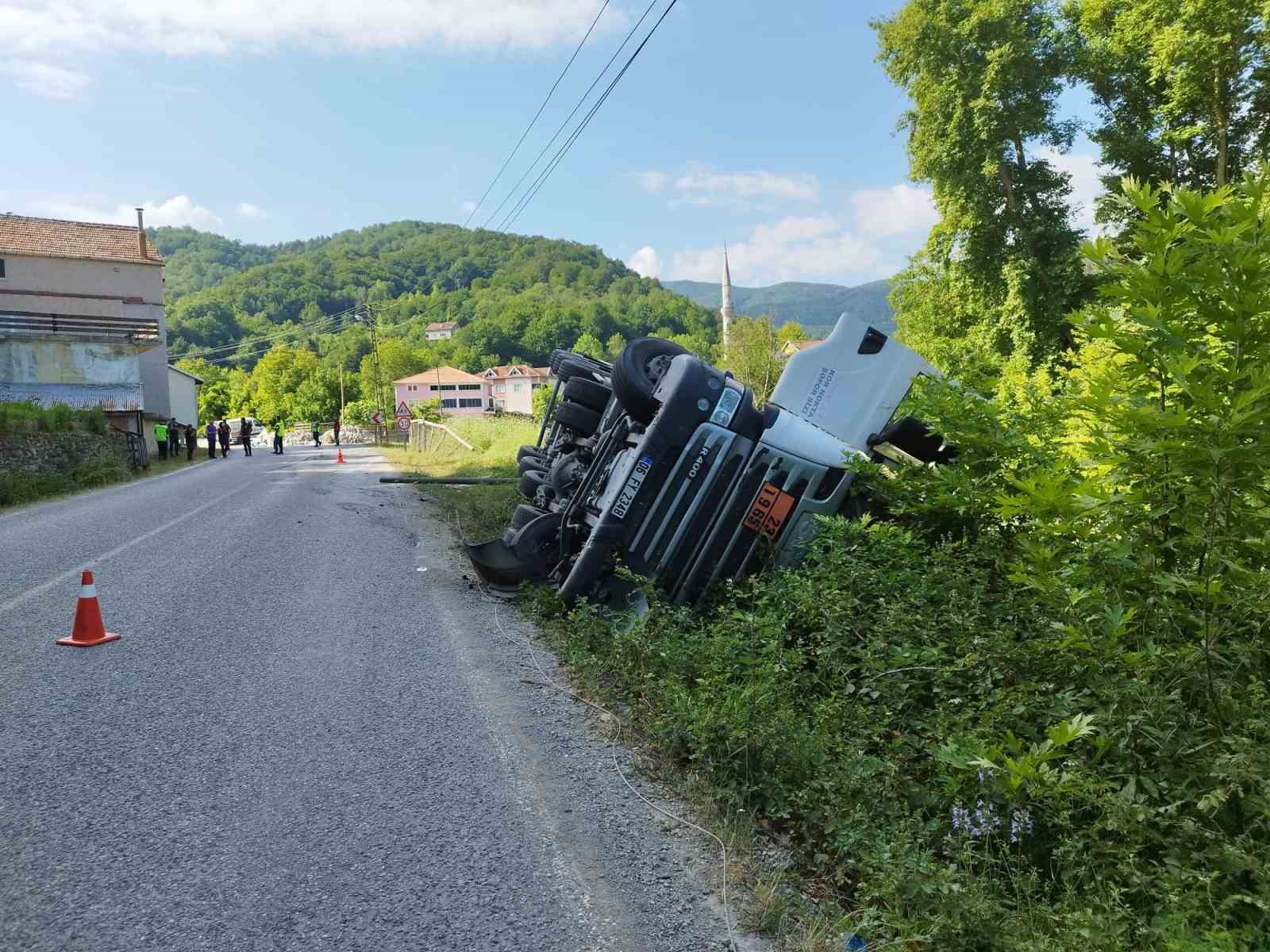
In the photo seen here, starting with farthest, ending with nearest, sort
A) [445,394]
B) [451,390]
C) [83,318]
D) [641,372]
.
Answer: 1. [451,390]
2. [445,394]
3. [83,318]
4. [641,372]

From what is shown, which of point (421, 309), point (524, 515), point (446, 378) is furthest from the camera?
point (421, 309)

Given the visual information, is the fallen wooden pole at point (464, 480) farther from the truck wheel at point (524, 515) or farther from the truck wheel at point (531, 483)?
the truck wheel at point (524, 515)

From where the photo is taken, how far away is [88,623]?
624 cm

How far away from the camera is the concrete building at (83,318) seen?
34.5 metres

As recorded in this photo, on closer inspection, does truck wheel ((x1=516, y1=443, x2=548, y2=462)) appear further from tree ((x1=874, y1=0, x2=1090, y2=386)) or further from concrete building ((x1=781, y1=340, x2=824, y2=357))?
tree ((x1=874, y1=0, x2=1090, y2=386))

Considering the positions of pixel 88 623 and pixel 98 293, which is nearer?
pixel 88 623

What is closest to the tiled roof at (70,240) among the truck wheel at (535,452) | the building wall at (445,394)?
the truck wheel at (535,452)

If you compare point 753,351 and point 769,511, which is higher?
point 753,351

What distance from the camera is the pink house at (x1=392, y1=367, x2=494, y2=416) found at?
452 feet

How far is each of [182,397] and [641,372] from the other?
5313 centimetres

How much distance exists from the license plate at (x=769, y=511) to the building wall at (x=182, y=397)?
161ft

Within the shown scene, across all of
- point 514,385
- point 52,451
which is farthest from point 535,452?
point 514,385

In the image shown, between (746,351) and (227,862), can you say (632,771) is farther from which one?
(746,351)

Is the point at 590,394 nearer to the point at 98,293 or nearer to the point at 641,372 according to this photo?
the point at 641,372
